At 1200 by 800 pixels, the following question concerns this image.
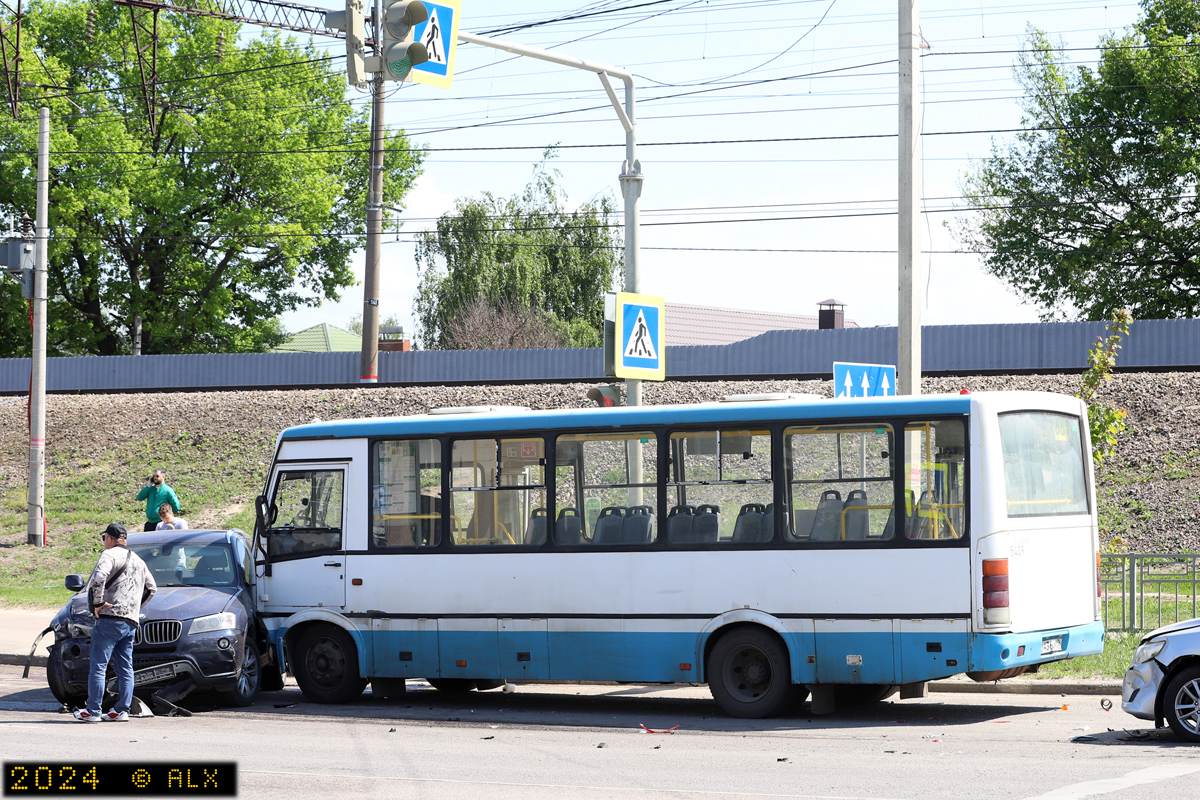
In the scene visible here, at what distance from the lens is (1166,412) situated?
94.4ft

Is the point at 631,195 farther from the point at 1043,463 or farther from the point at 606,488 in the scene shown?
the point at 1043,463

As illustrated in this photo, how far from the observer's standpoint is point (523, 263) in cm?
5794

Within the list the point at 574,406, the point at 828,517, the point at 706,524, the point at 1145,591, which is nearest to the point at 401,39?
the point at 706,524

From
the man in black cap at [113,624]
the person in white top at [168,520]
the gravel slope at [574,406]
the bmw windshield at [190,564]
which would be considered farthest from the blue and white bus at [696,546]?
the gravel slope at [574,406]

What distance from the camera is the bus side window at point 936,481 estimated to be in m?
10.8

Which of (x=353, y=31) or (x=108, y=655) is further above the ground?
(x=353, y=31)

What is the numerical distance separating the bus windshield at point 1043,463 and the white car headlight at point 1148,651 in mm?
1527

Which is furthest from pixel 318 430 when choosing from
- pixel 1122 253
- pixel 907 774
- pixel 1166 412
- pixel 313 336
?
Result: pixel 313 336

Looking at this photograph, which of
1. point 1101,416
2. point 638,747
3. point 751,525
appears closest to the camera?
point 638,747

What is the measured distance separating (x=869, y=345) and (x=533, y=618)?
25068mm

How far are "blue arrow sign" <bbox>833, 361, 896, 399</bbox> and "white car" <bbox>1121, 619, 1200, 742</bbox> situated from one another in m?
4.64

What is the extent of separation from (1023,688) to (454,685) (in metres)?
5.70

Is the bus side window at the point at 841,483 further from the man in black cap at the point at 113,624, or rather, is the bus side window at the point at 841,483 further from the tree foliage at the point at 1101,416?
the tree foliage at the point at 1101,416

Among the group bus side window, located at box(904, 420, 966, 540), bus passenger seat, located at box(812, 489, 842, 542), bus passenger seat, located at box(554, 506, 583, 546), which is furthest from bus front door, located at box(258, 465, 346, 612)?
bus side window, located at box(904, 420, 966, 540)
